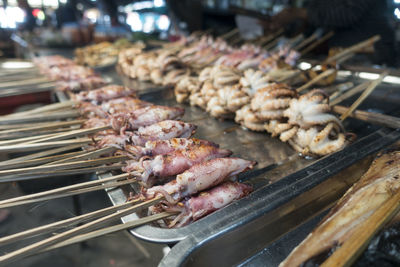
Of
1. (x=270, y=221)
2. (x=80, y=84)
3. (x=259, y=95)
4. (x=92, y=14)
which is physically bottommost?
(x=270, y=221)

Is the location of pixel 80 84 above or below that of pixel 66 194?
above

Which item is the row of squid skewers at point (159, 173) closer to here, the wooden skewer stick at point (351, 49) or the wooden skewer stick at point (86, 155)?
the wooden skewer stick at point (86, 155)

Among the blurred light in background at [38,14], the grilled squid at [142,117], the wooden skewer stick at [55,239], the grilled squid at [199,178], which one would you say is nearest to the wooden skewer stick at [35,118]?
the grilled squid at [142,117]

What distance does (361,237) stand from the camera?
4.19 feet

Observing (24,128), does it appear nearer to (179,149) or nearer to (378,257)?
(179,149)

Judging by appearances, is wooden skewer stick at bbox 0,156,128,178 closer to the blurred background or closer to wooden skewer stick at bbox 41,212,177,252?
wooden skewer stick at bbox 41,212,177,252

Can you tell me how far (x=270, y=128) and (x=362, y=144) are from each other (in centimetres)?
95

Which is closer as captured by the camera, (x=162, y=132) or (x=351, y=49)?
(x=162, y=132)

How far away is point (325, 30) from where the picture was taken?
6.45 metres

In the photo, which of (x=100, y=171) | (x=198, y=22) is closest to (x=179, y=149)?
(x=100, y=171)

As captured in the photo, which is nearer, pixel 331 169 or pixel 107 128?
pixel 331 169

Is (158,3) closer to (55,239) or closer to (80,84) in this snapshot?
(80,84)

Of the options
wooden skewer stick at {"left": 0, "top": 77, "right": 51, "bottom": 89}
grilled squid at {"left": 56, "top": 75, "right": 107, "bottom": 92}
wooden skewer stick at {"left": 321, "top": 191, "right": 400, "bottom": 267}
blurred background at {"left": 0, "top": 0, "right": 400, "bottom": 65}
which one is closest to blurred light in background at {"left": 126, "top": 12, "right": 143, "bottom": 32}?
blurred background at {"left": 0, "top": 0, "right": 400, "bottom": 65}

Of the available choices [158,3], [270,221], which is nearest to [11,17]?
[158,3]
